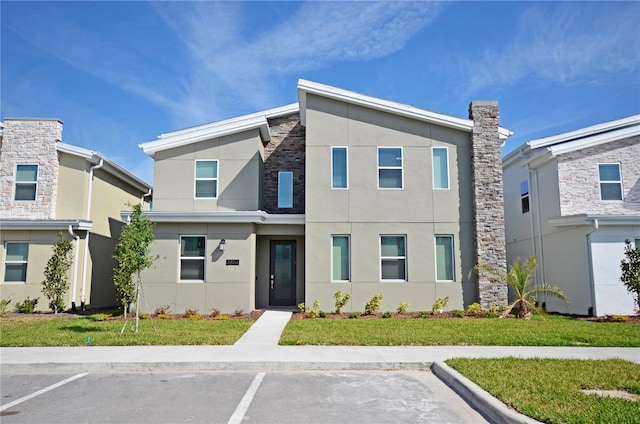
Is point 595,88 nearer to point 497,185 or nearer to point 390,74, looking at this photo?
point 497,185

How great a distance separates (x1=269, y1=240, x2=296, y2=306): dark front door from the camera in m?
16.9

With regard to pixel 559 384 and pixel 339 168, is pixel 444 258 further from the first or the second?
pixel 559 384

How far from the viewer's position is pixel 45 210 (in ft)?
54.7

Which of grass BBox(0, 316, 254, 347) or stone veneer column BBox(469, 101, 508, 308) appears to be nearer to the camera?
grass BBox(0, 316, 254, 347)

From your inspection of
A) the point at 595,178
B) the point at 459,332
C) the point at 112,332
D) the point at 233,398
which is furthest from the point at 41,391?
the point at 595,178

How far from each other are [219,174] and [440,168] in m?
7.70

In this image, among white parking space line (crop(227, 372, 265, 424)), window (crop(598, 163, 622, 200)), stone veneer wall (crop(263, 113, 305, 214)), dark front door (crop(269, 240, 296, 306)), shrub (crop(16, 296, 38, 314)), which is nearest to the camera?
white parking space line (crop(227, 372, 265, 424))

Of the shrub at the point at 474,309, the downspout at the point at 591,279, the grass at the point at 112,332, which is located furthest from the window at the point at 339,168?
the downspout at the point at 591,279

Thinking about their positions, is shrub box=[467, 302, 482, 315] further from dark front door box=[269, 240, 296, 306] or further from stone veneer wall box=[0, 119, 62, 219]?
Answer: stone veneer wall box=[0, 119, 62, 219]

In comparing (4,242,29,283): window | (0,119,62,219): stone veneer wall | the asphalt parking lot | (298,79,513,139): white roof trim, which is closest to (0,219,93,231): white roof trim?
(0,119,62,219): stone veneer wall

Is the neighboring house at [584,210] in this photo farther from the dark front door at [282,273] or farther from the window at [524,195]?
the dark front door at [282,273]

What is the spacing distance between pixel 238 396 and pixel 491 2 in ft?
40.5

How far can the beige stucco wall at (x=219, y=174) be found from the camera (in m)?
16.2

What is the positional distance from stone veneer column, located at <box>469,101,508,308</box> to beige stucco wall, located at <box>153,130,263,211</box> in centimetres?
751
